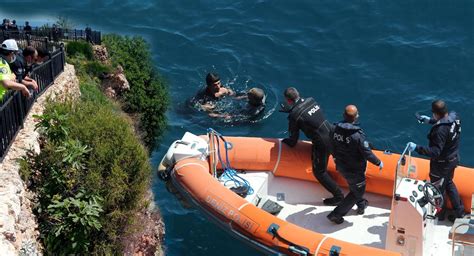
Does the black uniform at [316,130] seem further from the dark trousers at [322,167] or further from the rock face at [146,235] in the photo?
the rock face at [146,235]

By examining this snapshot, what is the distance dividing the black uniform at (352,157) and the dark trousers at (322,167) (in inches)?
20.1

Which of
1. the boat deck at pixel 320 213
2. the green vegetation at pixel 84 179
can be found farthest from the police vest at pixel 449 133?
the green vegetation at pixel 84 179

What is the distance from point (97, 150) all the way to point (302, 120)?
3562 millimetres

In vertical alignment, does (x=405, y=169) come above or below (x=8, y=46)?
below

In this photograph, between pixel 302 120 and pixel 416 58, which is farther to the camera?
pixel 416 58

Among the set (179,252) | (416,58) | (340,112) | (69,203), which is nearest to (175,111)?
(340,112)

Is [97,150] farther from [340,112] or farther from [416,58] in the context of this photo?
[416,58]

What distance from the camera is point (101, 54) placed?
688 inches

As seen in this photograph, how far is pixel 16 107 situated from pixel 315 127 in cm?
482

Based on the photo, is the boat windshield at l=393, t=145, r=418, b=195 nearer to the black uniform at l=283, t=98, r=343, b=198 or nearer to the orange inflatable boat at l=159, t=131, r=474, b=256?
the orange inflatable boat at l=159, t=131, r=474, b=256

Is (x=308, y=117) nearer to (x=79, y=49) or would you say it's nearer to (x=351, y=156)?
(x=351, y=156)

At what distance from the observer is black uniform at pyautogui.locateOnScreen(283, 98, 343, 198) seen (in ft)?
41.3

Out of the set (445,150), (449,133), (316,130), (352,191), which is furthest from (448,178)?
(316,130)

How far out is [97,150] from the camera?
11047mm
